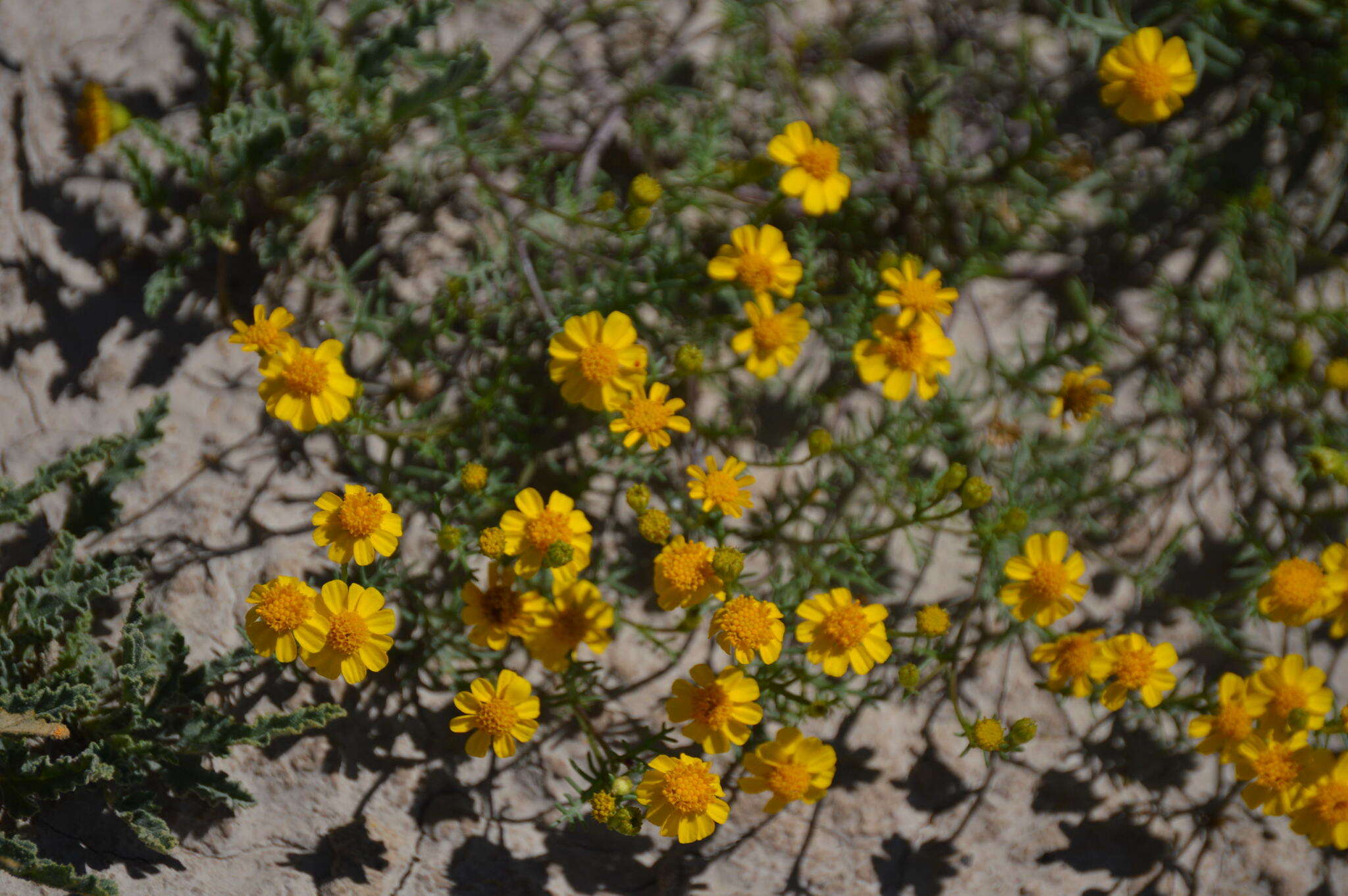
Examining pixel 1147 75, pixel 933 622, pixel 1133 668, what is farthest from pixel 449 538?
pixel 1147 75

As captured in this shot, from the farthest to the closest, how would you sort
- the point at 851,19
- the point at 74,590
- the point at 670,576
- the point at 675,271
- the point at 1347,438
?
the point at 851,19 < the point at 1347,438 < the point at 675,271 < the point at 74,590 < the point at 670,576

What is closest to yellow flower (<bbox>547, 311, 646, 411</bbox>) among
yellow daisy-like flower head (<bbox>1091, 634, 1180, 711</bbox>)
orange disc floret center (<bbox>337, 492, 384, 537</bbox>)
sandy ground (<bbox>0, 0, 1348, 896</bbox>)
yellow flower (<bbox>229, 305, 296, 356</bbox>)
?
orange disc floret center (<bbox>337, 492, 384, 537</bbox>)

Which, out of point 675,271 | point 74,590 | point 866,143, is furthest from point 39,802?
point 866,143

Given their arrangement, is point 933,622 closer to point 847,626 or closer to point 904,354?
point 847,626

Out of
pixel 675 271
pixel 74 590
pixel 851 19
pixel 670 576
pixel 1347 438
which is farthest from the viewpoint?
pixel 851 19

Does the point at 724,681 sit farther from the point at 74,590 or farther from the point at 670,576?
the point at 74,590

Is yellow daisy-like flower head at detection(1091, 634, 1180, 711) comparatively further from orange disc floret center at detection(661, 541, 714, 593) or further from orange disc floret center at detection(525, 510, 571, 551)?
orange disc floret center at detection(525, 510, 571, 551)

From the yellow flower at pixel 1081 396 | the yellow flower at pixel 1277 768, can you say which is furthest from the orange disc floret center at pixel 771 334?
the yellow flower at pixel 1277 768
